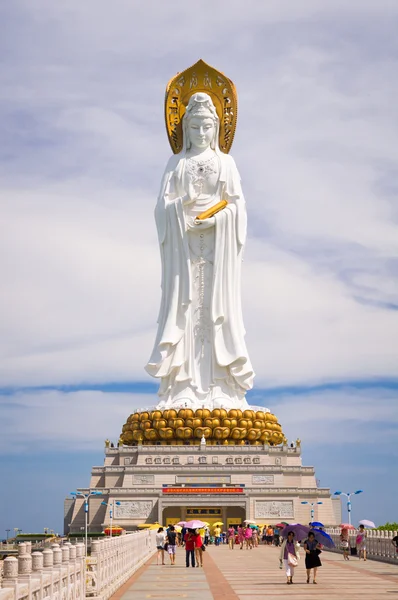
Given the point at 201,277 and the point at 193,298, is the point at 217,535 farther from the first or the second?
the point at 201,277

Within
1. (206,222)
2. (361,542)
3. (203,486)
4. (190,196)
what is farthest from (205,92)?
(361,542)

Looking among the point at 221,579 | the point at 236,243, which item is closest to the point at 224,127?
the point at 236,243

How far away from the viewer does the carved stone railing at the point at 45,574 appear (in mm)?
6402

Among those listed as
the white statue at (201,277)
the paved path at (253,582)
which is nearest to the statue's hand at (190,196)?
the white statue at (201,277)

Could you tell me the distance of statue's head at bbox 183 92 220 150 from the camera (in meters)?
36.1

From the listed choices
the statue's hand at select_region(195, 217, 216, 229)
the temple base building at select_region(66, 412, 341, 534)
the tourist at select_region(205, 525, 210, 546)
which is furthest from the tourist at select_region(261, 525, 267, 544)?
the statue's hand at select_region(195, 217, 216, 229)

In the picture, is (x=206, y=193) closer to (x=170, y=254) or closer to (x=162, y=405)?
(x=170, y=254)

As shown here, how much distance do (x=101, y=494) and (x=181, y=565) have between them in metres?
13.5

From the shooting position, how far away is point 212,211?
35.7m

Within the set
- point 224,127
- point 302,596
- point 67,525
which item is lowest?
point 302,596

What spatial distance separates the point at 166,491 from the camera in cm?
3080

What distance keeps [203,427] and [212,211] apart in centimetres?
820

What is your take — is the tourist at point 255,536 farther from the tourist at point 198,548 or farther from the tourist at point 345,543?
the tourist at point 198,548

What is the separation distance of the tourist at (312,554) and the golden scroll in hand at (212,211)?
72.3 feet
